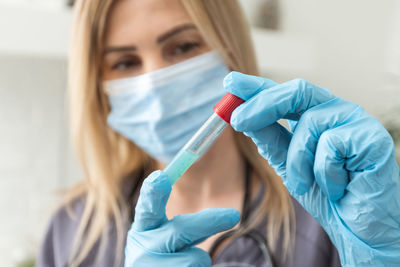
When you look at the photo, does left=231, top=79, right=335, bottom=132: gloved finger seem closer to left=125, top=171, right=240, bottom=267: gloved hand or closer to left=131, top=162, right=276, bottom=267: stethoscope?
left=125, top=171, right=240, bottom=267: gloved hand

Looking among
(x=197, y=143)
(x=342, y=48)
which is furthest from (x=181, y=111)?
(x=342, y=48)

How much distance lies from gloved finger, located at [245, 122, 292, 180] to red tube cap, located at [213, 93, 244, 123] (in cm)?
4

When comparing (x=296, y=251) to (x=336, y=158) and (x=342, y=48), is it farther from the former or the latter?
(x=342, y=48)

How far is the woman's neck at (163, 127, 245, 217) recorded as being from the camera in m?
0.83

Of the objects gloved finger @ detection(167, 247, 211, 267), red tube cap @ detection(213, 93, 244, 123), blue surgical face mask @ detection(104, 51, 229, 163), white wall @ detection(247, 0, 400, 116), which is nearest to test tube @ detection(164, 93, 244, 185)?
red tube cap @ detection(213, 93, 244, 123)

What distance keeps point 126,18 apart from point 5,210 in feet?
3.48

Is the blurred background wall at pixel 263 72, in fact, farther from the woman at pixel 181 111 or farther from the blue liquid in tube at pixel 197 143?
the blue liquid in tube at pixel 197 143

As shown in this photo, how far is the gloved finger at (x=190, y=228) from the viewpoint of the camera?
0.51 m

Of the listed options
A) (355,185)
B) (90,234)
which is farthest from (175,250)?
(90,234)

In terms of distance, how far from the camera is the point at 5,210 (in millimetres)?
1400

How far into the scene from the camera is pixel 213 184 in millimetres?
843

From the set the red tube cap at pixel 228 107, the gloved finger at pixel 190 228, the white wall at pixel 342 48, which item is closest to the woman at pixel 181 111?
the gloved finger at pixel 190 228

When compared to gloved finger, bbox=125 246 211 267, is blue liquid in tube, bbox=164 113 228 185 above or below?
above

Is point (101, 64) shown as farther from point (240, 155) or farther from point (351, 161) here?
point (351, 161)
